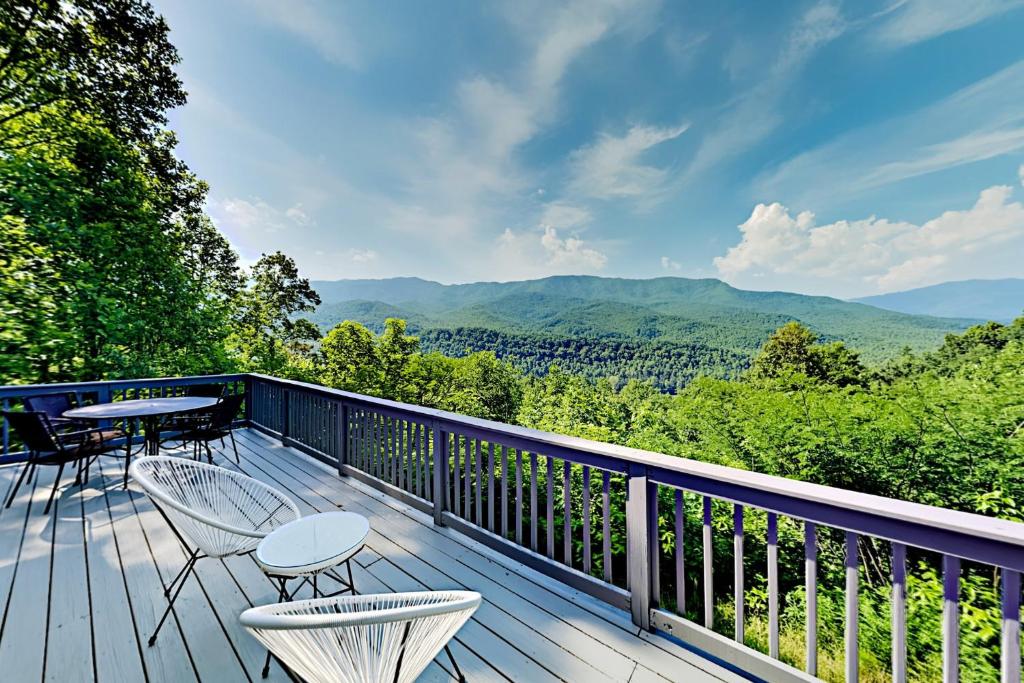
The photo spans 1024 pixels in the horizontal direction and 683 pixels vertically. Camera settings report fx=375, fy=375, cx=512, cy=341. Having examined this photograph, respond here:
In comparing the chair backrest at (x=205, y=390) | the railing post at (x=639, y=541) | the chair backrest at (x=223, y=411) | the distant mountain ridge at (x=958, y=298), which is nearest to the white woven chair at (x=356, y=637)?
the railing post at (x=639, y=541)

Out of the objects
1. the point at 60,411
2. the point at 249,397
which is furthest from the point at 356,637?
the point at 249,397

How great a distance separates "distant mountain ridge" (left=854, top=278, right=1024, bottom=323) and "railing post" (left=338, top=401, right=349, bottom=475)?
109 m

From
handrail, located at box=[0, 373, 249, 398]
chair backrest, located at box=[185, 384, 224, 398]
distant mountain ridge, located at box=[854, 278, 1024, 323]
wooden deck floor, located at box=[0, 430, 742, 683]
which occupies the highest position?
distant mountain ridge, located at box=[854, 278, 1024, 323]

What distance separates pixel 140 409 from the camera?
3.71 metres

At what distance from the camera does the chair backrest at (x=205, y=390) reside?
5.79m

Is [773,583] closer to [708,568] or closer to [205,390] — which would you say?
[708,568]

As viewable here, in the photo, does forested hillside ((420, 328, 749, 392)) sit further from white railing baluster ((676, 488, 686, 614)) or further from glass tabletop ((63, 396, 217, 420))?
white railing baluster ((676, 488, 686, 614))

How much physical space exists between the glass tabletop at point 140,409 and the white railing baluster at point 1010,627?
210 inches

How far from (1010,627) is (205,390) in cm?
819

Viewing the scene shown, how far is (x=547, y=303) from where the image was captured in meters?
90.0

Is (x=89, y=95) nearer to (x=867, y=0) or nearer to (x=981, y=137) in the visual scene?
(x=867, y=0)

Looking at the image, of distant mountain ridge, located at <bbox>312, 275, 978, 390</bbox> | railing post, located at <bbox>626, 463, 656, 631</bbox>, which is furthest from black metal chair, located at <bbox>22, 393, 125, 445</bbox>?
distant mountain ridge, located at <bbox>312, 275, 978, 390</bbox>

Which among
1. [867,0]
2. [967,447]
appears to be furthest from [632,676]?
[867,0]

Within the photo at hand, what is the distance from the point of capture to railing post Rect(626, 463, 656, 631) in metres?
1.85
